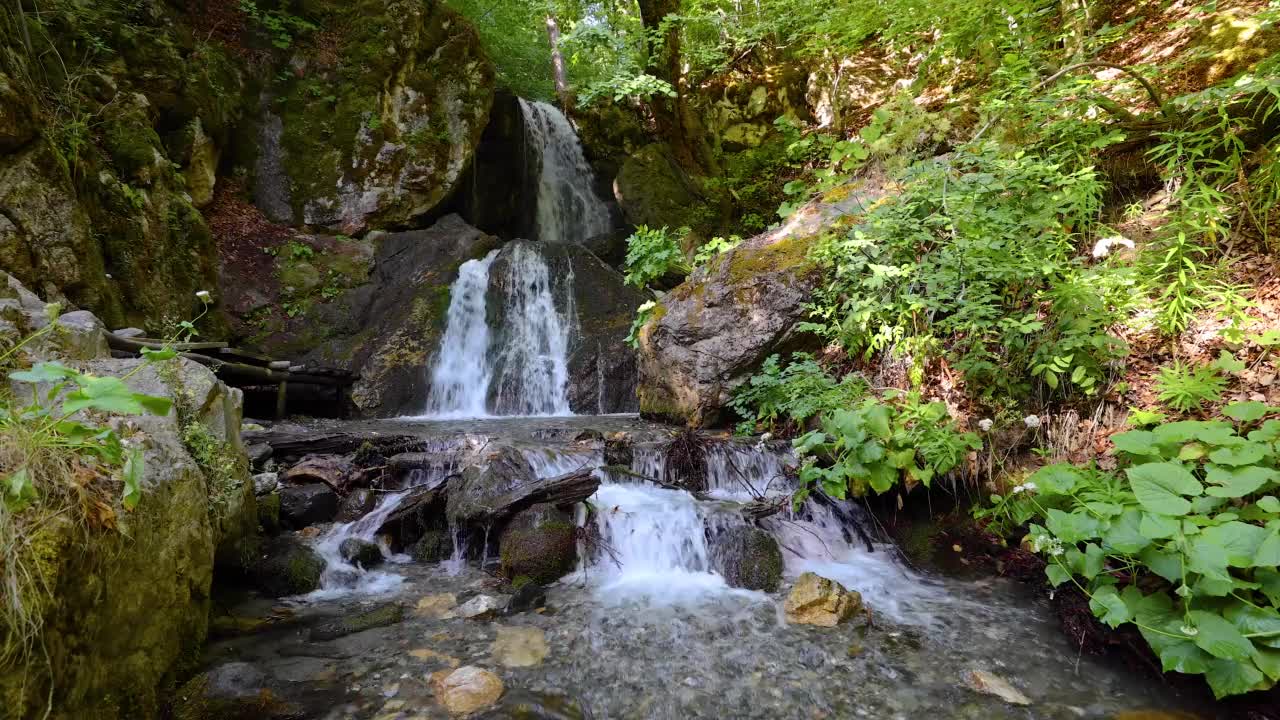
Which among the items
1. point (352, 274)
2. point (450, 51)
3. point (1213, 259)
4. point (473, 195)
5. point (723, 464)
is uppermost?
point (450, 51)

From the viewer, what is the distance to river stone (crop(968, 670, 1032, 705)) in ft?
8.22

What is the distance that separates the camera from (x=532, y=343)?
10.1m

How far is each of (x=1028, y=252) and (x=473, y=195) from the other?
1246 cm

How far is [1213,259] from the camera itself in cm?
386

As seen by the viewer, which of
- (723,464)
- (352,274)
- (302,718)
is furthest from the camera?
(352,274)

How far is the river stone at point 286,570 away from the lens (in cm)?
356

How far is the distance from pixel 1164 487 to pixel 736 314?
4.18 m

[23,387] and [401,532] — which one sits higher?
[23,387]

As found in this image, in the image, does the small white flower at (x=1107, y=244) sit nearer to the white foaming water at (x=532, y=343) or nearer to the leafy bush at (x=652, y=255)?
the leafy bush at (x=652, y=255)

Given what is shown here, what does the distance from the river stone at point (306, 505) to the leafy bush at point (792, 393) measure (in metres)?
3.84

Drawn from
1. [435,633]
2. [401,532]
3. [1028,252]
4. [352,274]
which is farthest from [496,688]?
[352,274]

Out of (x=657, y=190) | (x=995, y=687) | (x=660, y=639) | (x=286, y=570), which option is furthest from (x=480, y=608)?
(x=657, y=190)

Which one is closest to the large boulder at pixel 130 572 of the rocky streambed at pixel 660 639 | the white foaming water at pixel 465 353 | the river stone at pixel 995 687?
the rocky streambed at pixel 660 639

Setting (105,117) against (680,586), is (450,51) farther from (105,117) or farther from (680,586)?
(680,586)
